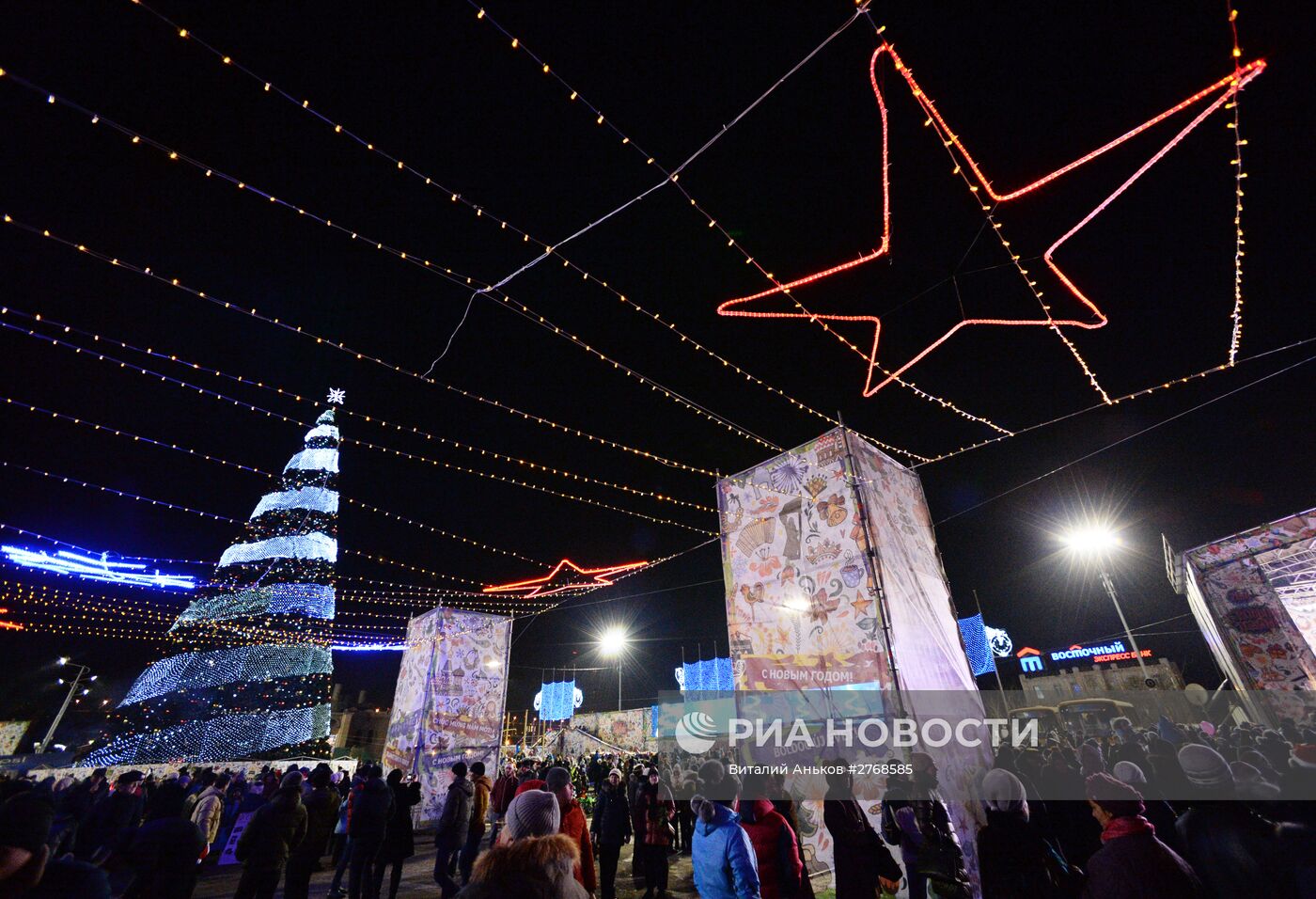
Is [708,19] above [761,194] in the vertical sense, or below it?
above

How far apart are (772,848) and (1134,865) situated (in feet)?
6.50

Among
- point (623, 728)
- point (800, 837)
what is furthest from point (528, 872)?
point (623, 728)

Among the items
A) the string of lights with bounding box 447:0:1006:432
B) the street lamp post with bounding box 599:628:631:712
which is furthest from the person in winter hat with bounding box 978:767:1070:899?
the street lamp post with bounding box 599:628:631:712

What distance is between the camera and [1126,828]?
2.59 meters

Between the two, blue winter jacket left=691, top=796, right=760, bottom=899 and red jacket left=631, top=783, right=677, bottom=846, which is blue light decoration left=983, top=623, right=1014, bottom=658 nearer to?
red jacket left=631, top=783, right=677, bottom=846

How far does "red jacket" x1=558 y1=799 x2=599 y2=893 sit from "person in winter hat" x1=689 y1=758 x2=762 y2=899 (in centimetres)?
82

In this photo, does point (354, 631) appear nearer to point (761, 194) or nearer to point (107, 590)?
point (107, 590)

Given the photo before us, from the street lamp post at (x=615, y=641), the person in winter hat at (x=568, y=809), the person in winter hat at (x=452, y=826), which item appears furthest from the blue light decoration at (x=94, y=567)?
the street lamp post at (x=615, y=641)

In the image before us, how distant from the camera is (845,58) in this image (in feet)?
14.1

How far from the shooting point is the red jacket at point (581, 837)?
3.59m

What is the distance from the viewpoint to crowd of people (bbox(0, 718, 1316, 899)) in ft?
7.30

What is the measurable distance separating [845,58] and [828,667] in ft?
18.6

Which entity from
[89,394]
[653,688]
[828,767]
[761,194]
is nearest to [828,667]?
[828,767]

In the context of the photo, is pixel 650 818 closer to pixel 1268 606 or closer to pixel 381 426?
pixel 381 426
